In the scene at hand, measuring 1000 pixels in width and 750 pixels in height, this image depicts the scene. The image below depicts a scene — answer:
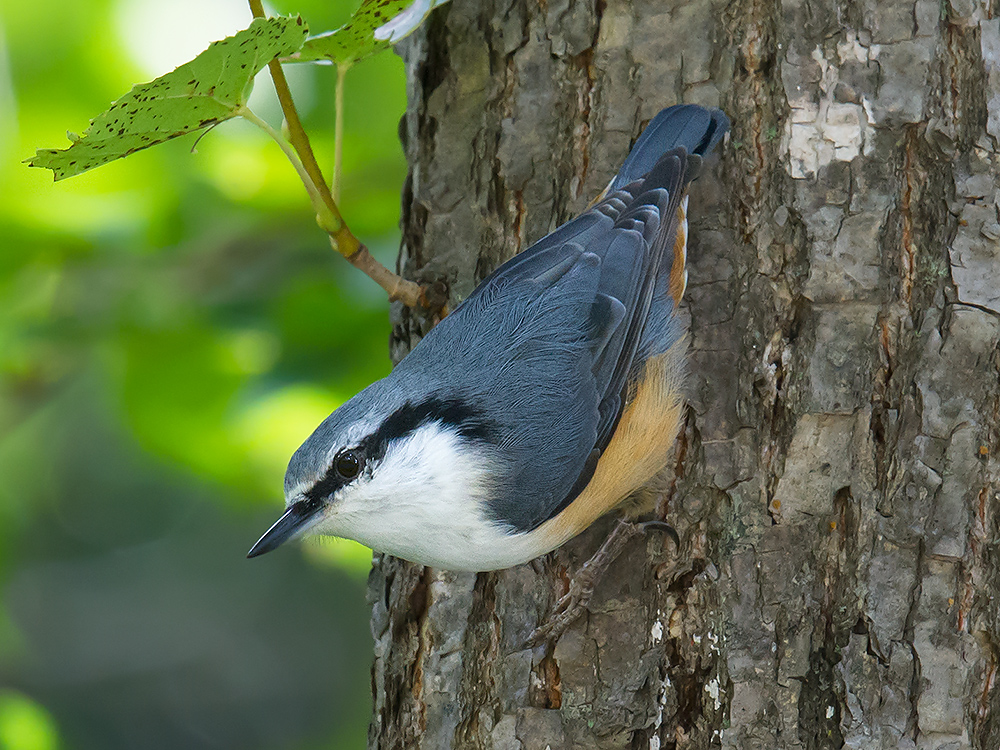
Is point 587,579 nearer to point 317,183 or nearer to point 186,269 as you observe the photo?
point 317,183

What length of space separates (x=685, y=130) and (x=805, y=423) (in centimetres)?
59

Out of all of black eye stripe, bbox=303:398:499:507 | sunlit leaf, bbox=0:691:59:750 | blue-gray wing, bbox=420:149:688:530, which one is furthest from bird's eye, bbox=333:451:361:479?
sunlit leaf, bbox=0:691:59:750

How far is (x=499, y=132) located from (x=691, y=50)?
0.43 metres

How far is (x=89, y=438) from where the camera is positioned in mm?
5086

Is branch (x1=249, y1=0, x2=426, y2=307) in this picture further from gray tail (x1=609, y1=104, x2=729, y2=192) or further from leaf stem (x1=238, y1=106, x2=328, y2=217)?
gray tail (x1=609, y1=104, x2=729, y2=192)

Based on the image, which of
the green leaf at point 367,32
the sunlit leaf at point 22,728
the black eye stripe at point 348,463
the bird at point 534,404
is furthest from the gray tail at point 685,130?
the sunlit leaf at point 22,728

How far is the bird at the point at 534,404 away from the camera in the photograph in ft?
5.97

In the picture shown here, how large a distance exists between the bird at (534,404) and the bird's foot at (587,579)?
0.07 meters

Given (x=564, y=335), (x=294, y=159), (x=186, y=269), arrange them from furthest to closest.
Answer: (x=186, y=269) → (x=564, y=335) → (x=294, y=159)

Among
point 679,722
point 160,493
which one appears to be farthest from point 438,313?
point 160,493

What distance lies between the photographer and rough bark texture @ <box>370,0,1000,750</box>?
1.72 metres

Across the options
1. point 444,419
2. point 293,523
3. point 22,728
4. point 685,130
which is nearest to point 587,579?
point 444,419

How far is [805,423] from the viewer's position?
179 centimetres

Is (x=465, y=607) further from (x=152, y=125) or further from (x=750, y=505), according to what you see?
(x=152, y=125)
